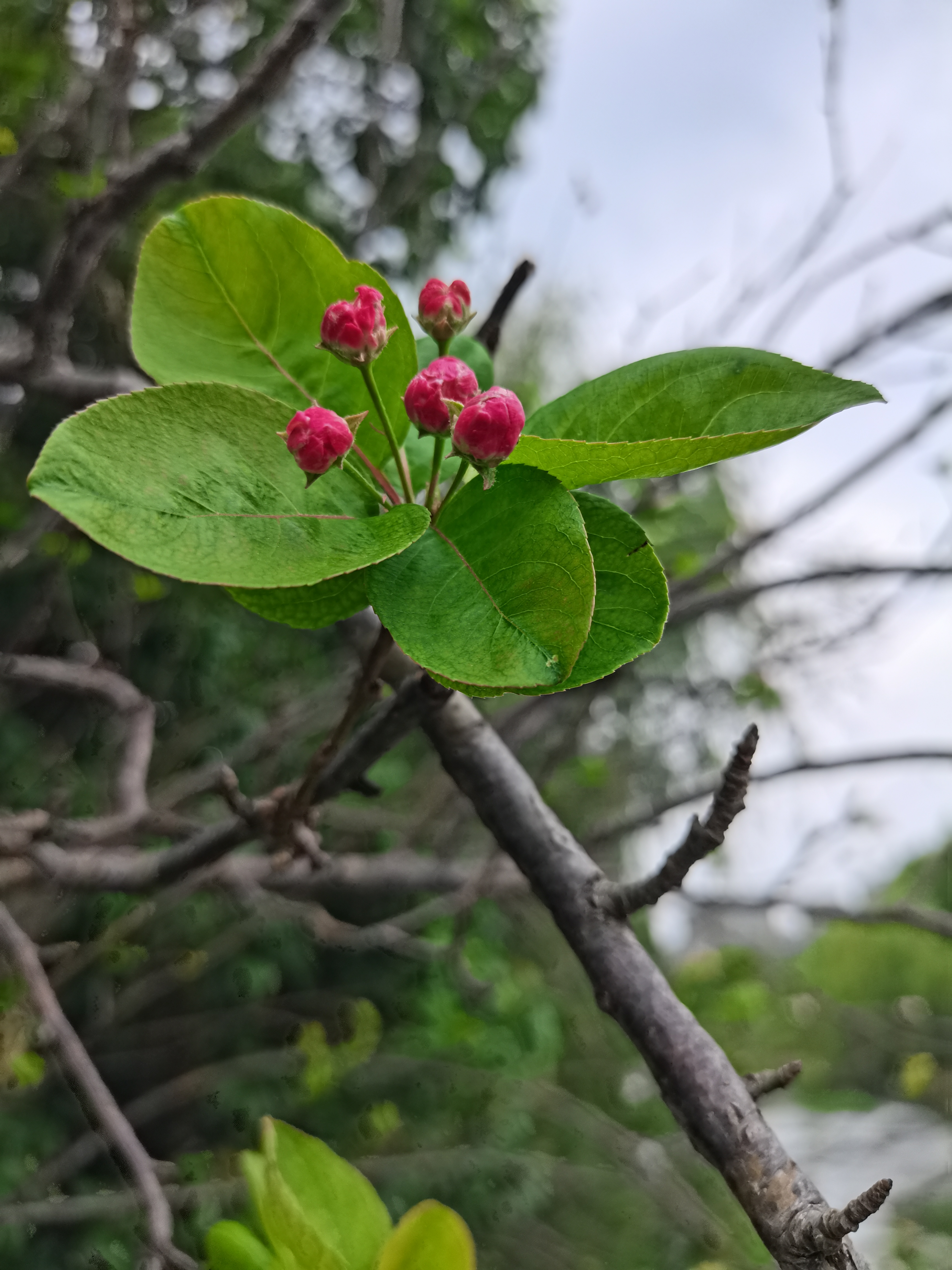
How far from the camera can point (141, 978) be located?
1738mm

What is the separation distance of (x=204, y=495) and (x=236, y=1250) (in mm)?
329

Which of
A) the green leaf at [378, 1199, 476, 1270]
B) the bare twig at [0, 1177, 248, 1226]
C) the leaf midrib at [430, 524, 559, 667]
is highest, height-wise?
the leaf midrib at [430, 524, 559, 667]

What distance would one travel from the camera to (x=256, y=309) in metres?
0.38

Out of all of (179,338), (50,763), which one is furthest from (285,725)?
(179,338)

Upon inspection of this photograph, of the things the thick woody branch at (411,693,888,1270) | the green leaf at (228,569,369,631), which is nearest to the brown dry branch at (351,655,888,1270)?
the thick woody branch at (411,693,888,1270)

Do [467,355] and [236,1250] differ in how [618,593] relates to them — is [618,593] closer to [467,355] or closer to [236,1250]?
[467,355]

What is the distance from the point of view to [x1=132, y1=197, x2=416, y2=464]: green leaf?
1.22 feet

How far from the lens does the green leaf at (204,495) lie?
0.85ft

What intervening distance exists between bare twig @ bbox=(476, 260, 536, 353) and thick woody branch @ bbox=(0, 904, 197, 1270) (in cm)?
56

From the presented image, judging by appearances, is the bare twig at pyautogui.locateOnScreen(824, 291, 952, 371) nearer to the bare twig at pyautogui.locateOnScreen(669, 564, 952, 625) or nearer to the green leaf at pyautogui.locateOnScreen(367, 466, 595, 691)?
the bare twig at pyautogui.locateOnScreen(669, 564, 952, 625)

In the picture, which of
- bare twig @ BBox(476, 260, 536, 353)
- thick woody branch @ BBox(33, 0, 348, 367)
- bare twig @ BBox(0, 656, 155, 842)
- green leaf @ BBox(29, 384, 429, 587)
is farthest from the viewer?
bare twig @ BBox(0, 656, 155, 842)

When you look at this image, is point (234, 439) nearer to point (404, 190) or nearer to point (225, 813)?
point (225, 813)

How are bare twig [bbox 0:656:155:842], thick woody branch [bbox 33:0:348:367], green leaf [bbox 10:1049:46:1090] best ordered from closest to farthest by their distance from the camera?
thick woody branch [bbox 33:0:348:367] < bare twig [bbox 0:656:155:842] < green leaf [bbox 10:1049:46:1090]

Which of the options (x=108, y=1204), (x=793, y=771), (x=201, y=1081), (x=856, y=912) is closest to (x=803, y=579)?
(x=793, y=771)
